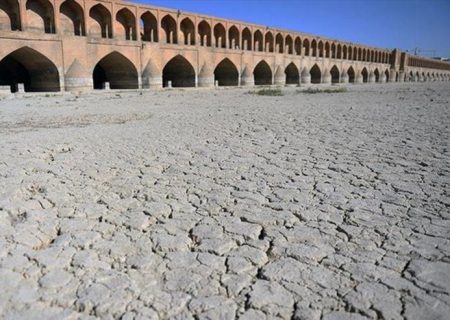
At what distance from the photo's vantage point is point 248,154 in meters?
4.62

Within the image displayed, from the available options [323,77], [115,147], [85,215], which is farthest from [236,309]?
[323,77]

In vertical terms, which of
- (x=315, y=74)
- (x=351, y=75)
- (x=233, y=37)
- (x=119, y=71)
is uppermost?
(x=233, y=37)

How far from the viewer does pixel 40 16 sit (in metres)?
19.2

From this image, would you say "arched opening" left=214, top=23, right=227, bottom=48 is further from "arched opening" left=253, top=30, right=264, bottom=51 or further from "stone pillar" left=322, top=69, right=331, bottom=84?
"stone pillar" left=322, top=69, right=331, bottom=84

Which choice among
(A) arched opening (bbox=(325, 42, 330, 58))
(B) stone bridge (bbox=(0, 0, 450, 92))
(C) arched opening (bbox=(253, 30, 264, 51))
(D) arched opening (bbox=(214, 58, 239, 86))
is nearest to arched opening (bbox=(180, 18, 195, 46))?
(B) stone bridge (bbox=(0, 0, 450, 92))

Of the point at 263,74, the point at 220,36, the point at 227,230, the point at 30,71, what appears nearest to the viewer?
the point at 227,230

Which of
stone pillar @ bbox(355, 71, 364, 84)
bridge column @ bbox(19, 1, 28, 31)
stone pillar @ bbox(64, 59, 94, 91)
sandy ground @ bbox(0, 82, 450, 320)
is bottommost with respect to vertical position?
sandy ground @ bbox(0, 82, 450, 320)

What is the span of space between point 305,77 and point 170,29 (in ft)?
50.6

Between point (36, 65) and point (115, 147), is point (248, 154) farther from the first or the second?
point (36, 65)

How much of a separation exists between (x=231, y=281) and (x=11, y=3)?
20489 millimetres

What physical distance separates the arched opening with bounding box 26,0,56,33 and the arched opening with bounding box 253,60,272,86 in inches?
657

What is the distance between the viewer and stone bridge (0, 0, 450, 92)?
18.3 meters

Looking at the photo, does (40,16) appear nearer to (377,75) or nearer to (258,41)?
(258,41)

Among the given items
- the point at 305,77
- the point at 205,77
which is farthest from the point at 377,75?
the point at 205,77
